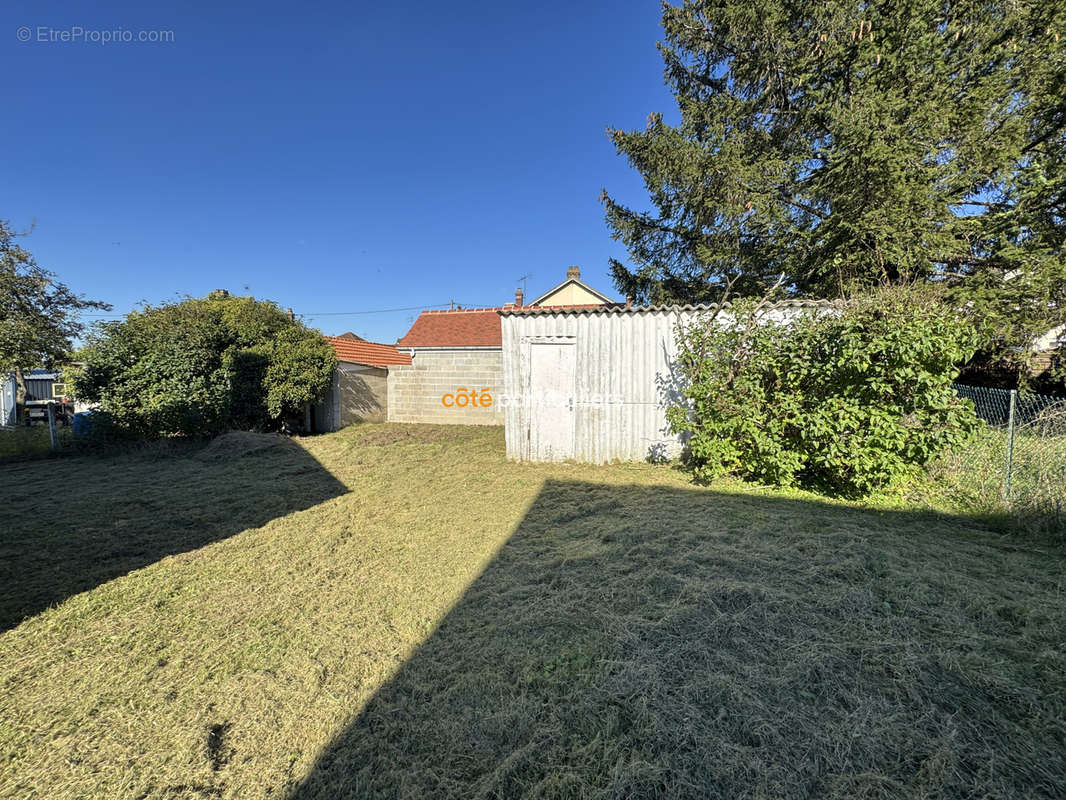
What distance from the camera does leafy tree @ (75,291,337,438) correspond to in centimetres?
858

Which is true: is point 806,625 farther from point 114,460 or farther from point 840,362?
point 114,460

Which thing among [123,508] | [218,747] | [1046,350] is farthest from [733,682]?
[1046,350]

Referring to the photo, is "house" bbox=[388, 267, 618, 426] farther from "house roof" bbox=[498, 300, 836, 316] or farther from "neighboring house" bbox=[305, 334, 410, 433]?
"house roof" bbox=[498, 300, 836, 316]

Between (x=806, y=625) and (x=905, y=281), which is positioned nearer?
(x=806, y=625)

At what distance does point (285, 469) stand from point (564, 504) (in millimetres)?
5240

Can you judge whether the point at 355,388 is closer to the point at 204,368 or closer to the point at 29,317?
the point at 204,368

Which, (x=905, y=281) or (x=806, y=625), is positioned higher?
(x=905, y=281)

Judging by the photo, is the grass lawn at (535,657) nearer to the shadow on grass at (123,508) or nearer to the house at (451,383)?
the shadow on grass at (123,508)

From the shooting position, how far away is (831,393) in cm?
506

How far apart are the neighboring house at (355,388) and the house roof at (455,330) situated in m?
1.11

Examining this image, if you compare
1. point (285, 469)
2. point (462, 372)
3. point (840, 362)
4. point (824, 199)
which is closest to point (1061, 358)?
point (824, 199)

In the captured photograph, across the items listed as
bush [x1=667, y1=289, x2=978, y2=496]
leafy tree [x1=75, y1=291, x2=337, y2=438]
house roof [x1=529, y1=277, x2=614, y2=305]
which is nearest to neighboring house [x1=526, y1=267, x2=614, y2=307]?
house roof [x1=529, y1=277, x2=614, y2=305]

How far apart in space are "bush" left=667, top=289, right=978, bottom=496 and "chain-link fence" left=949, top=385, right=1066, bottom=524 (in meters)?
0.57

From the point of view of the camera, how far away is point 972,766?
1.61 meters
